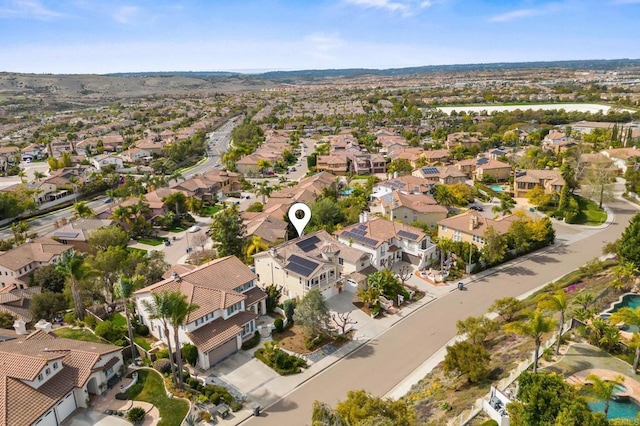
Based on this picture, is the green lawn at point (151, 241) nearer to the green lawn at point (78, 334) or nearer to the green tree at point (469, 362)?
the green lawn at point (78, 334)

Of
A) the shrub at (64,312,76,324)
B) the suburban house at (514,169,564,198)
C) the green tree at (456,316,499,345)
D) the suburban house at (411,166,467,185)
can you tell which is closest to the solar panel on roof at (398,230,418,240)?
the green tree at (456,316,499,345)

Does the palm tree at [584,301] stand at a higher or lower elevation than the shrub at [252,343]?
higher

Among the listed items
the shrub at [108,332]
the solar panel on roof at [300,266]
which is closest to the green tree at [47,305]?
the shrub at [108,332]

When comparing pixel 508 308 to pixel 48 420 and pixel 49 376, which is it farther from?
pixel 49 376

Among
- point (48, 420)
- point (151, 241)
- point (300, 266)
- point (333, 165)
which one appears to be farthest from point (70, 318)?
point (333, 165)

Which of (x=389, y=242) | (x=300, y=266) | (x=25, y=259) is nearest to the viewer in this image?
(x=300, y=266)

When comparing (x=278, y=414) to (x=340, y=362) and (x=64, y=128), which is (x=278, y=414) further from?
(x=64, y=128)
